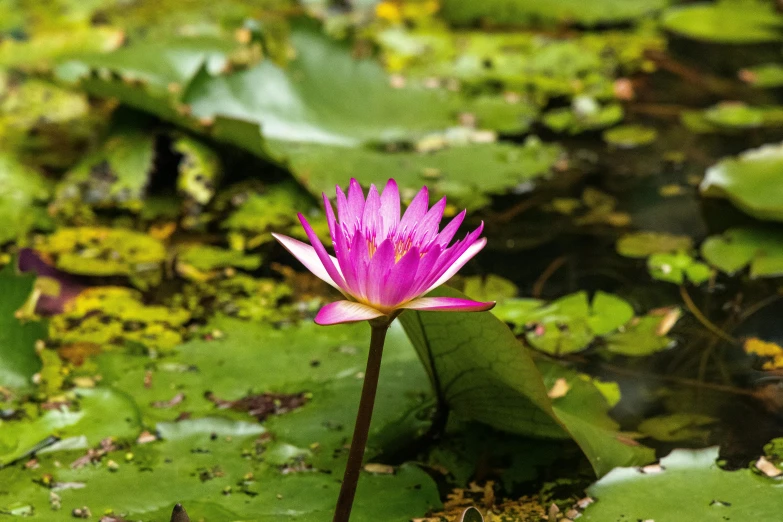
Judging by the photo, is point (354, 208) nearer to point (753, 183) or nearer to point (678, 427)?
point (678, 427)

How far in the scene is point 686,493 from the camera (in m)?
1.33

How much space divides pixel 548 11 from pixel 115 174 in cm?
221

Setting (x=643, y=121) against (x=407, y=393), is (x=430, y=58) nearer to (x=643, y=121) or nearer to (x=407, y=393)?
(x=643, y=121)

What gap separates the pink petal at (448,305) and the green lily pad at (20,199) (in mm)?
1635

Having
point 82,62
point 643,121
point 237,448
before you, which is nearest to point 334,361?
point 237,448

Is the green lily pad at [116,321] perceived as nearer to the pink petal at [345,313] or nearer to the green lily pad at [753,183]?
the pink petal at [345,313]

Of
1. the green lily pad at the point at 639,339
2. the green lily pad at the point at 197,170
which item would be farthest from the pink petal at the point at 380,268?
the green lily pad at the point at 197,170

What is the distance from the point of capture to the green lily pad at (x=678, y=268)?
2.05 m

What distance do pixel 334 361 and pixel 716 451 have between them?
2.41 ft

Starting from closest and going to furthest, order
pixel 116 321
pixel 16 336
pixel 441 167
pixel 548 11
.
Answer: pixel 16 336 → pixel 116 321 → pixel 441 167 → pixel 548 11

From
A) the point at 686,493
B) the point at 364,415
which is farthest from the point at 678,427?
the point at 364,415

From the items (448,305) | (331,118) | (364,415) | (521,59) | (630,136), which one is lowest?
(364,415)

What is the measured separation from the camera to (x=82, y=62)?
271 cm

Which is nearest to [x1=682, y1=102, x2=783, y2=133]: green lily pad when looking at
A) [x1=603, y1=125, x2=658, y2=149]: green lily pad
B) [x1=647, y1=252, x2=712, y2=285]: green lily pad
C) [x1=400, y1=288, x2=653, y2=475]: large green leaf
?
[x1=603, y1=125, x2=658, y2=149]: green lily pad
